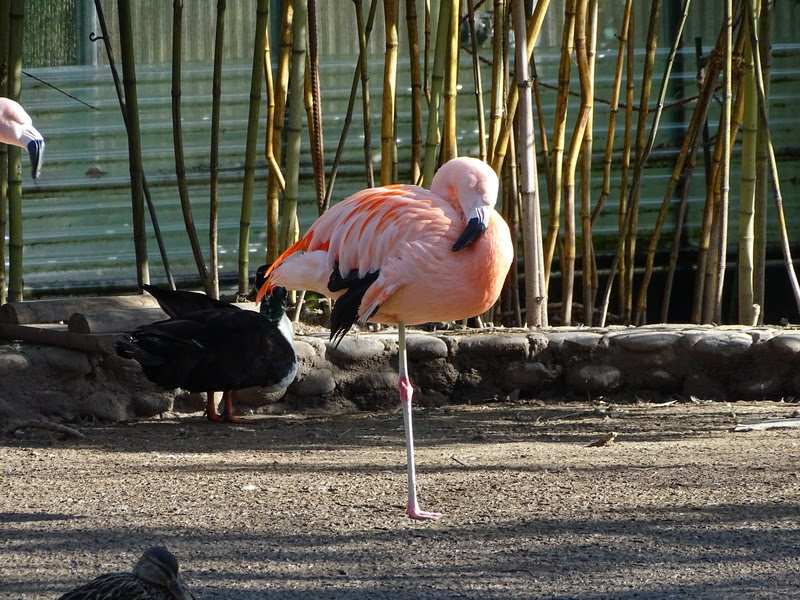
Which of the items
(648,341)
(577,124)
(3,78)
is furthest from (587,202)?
(3,78)

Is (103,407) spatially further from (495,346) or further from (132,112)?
(495,346)

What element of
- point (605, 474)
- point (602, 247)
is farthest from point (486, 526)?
point (602, 247)

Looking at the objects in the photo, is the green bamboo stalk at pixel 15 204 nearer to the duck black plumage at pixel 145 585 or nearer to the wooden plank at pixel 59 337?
the wooden plank at pixel 59 337

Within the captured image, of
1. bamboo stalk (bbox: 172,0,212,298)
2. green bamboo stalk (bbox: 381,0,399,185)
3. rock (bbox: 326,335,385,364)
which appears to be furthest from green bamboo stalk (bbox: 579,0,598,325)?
bamboo stalk (bbox: 172,0,212,298)

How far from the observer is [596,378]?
4906mm

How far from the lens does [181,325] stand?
4.38 m

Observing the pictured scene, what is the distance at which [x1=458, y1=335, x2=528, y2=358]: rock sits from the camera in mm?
4930

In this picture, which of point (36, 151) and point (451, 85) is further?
point (451, 85)

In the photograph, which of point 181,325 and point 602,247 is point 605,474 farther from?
point 602,247

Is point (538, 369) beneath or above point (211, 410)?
above

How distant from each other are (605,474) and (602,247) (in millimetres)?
3995

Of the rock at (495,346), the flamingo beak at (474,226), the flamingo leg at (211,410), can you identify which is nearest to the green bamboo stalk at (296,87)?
the flamingo leg at (211,410)

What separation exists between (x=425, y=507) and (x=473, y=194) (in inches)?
34.5

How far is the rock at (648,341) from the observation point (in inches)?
191
